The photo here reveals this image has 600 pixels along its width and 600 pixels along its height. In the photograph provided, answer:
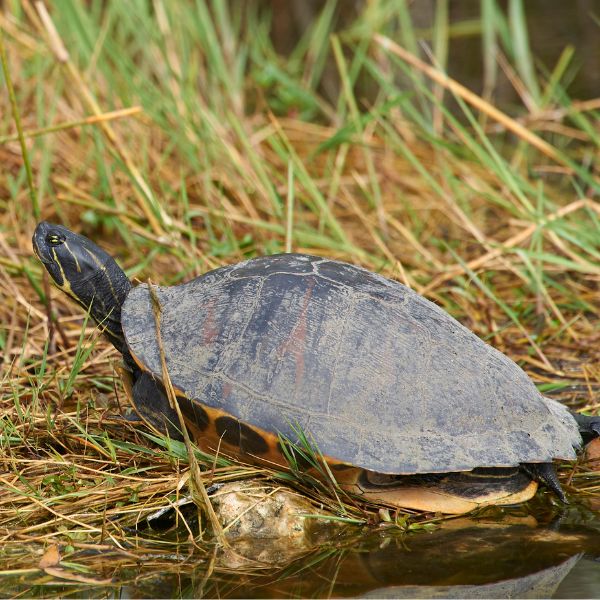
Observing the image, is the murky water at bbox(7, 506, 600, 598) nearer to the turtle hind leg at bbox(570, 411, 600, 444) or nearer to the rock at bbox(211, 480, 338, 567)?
the rock at bbox(211, 480, 338, 567)

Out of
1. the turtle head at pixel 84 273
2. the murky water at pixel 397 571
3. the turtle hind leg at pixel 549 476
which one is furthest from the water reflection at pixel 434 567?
the turtle head at pixel 84 273

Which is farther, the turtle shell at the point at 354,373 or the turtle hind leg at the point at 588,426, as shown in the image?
the turtle hind leg at the point at 588,426

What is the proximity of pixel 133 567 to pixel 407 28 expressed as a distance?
183 inches

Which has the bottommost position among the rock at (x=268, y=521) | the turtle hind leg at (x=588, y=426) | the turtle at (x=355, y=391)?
the rock at (x=268, y=521)

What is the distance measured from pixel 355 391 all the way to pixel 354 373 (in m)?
0.06

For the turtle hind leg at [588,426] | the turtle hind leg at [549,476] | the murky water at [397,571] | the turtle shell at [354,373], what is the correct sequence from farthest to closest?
the turtle hind leg at [588,426], the turtle hind leg at [549,476], the turtle shell at [354,373], the murky water at [397,571]

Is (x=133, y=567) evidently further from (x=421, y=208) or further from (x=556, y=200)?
(x=556, y=200)

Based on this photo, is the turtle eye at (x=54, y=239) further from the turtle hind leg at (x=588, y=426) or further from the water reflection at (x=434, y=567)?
the turtle hind leg at (x=588, y=426)

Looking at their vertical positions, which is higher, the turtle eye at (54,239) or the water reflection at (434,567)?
the turtle eye at (54,239)

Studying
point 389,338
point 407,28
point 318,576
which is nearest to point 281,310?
point 389,338

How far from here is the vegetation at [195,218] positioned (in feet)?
9.72

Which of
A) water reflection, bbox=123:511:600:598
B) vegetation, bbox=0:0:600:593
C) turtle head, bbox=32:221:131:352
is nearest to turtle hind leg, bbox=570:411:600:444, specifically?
vegetation, bbox=0:0:600:593

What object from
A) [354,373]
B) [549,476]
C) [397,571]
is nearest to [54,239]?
[354,373]

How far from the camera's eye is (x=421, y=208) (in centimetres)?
579
